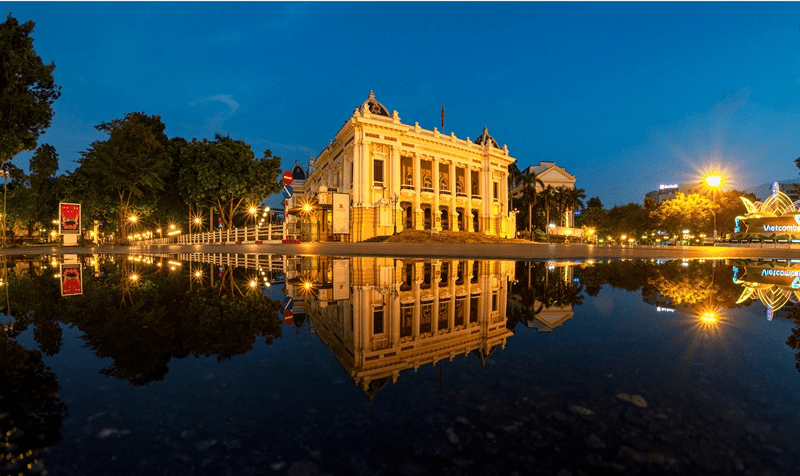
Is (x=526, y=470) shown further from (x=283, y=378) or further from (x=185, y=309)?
(x=185, y=309)

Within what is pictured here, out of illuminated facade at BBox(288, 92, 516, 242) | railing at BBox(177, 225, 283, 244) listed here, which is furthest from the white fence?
illuminated facade at BBox(288, 92, 516, 242)

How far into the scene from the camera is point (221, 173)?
30.7m

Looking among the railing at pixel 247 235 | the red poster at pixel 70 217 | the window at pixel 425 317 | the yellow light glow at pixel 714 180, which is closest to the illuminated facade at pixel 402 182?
the railing at pixel 247 235

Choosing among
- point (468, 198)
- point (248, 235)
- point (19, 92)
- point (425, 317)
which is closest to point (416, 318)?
point (425, 317)

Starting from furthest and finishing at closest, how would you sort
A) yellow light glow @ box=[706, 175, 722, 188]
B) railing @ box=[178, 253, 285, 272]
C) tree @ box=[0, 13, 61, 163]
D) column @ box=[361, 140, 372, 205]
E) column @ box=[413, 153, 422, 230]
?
column @ box=[413, 153, 422, 230], column @ box=[361, 140, 372, 205], yellow light glow @ box=[706, 175, 722, 188], tree @ box=[0, 13, 61, 163], railing @ box=[178, 253, 285, 272]

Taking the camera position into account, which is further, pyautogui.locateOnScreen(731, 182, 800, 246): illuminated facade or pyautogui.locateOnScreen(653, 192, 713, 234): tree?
pyautogui.locateOnScreen(653, 192, 713, 234): tree

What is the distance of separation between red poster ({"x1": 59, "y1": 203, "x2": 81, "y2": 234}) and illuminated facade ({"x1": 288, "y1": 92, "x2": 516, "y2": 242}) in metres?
16.8

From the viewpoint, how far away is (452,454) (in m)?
1.24

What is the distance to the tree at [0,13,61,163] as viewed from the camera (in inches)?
590

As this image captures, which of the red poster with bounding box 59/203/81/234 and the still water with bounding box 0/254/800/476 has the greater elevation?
the red poster with bounding box 59/203/81/234

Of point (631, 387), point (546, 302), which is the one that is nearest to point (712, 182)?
point (546, 302)

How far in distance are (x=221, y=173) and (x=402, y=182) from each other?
19.3 m

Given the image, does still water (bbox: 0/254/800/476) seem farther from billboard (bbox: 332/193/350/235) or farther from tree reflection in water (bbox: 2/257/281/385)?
billboard (bbox: 332/193/350/235)

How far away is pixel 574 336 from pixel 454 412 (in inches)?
62.4
